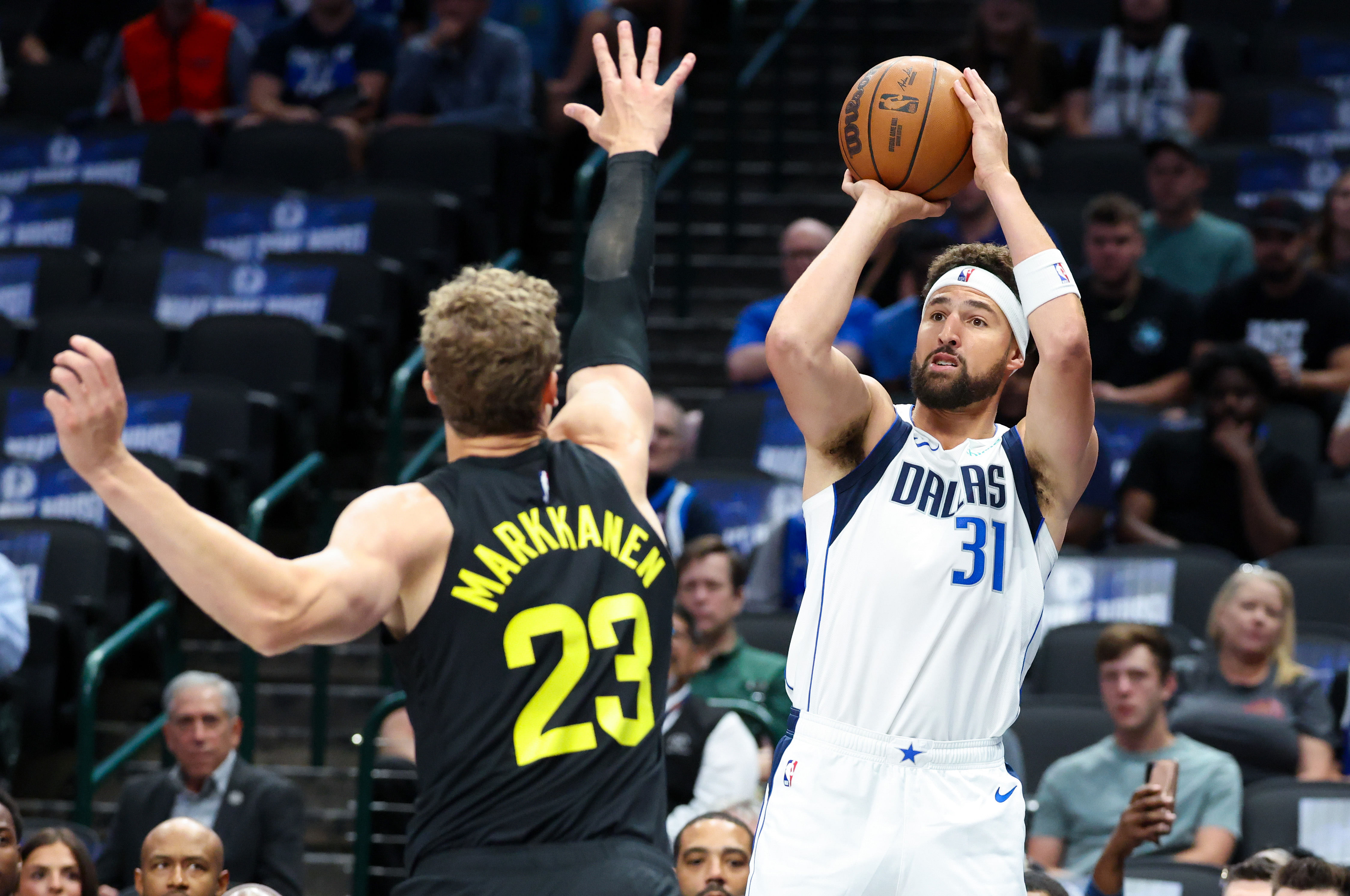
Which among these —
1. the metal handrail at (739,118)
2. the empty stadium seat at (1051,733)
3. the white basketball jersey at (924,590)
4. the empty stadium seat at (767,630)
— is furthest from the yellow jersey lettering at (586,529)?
the metal handrail at (739,118)

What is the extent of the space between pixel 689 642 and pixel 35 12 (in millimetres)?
9404

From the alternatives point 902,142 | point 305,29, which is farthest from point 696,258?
point 902,142

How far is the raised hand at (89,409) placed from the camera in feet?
8.81

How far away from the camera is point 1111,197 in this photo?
863 cm

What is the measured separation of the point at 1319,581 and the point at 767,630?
227 cm

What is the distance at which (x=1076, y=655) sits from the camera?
7.29 meters

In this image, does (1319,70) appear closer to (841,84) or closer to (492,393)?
(841,84)

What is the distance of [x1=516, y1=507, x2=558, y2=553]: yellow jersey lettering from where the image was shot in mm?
3176

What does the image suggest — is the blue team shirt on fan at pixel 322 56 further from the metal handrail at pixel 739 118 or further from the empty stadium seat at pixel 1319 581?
the empty stadium seat at pixel 1319 581

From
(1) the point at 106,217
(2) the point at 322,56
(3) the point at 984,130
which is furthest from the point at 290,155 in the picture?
(3) the point at 984,130

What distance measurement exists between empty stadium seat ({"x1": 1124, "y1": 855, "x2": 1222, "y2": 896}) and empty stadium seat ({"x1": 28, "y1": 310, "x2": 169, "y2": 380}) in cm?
563

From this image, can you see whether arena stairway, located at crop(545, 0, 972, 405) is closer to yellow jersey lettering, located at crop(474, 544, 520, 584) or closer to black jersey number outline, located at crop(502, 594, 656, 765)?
black jersey number outline, located at crop(502, 594, 656, 765)

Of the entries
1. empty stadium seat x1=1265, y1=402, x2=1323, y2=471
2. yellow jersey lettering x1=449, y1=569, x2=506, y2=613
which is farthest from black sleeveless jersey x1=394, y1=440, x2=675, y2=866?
empty stadium seat x1=1265, y1=402, x2=1323, y2=471

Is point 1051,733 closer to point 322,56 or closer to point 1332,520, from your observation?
point 1332,520
